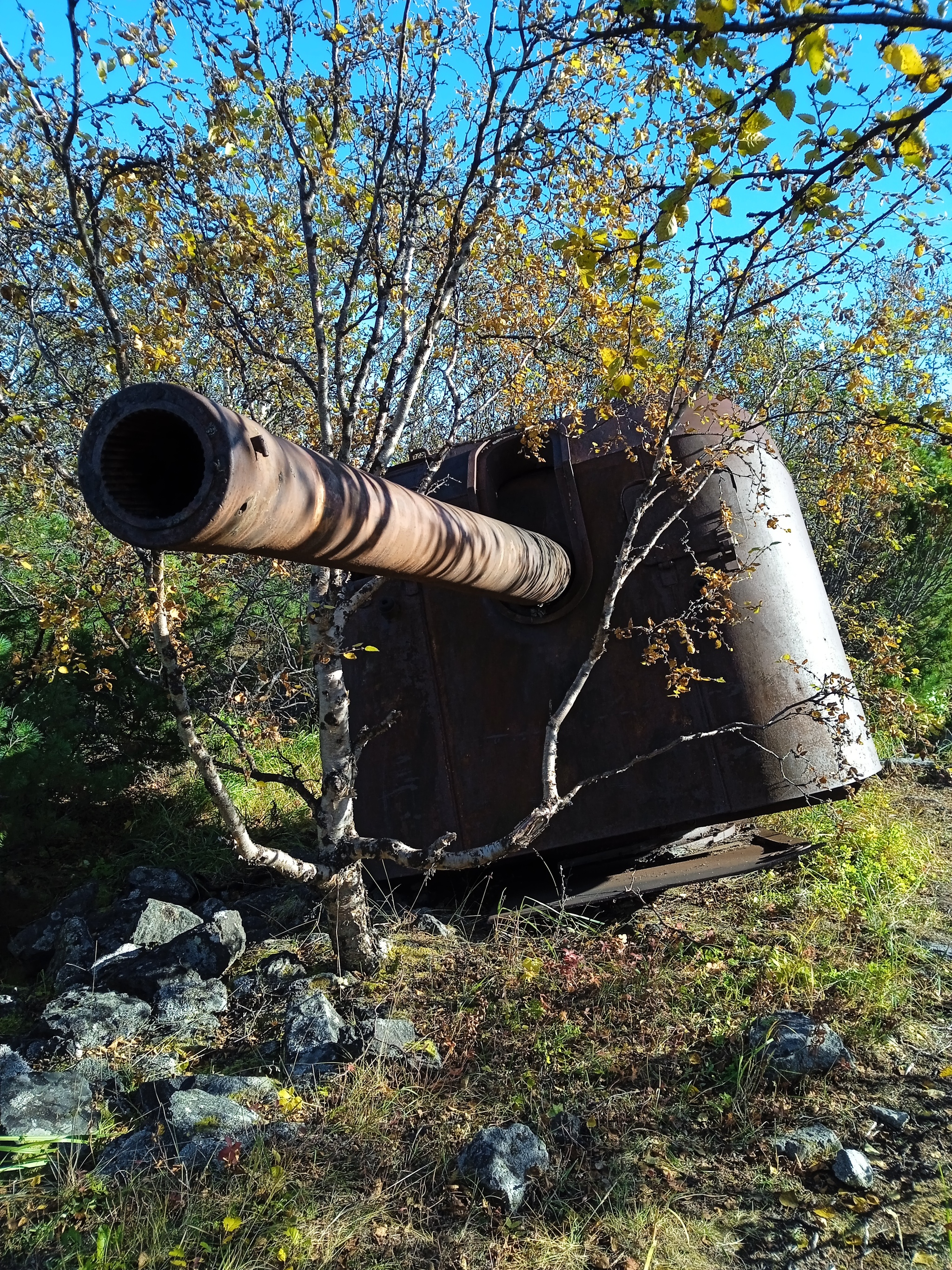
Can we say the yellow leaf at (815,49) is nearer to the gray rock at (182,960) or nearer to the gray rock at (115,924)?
the gray rock at (182,960)

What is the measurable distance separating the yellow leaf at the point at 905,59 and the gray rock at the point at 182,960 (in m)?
3.54

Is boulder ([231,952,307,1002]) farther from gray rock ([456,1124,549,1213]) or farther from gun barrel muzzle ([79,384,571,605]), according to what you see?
gun barrel muzzle ([79,384,571,605])

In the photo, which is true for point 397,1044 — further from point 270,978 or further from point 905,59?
point 905,59

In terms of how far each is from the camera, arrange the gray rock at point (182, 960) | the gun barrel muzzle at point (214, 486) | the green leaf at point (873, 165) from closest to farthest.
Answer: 1. the gun barrel muzzle at point (214, 486)
2. the green leaf at point (873, 165)
3. the gray rock at point (182, 960)

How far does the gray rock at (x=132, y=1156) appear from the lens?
8.57ft

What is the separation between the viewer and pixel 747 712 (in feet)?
12.6

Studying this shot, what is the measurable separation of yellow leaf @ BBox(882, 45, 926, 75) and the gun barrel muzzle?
56.0 inches

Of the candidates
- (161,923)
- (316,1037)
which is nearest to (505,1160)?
(316,1037)

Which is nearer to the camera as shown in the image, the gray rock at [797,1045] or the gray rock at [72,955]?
the gray rock at [797,1045]

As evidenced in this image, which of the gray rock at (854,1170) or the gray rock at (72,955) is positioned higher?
the gray rock at (72,955)

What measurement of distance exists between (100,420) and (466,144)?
2822 mm

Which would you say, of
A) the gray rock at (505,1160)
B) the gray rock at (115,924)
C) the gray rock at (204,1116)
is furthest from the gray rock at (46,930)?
the gray rock at (505,1160)

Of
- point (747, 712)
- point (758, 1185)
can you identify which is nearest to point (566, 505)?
point (747, 712)

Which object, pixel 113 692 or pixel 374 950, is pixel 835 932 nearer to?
pixel 374 950
